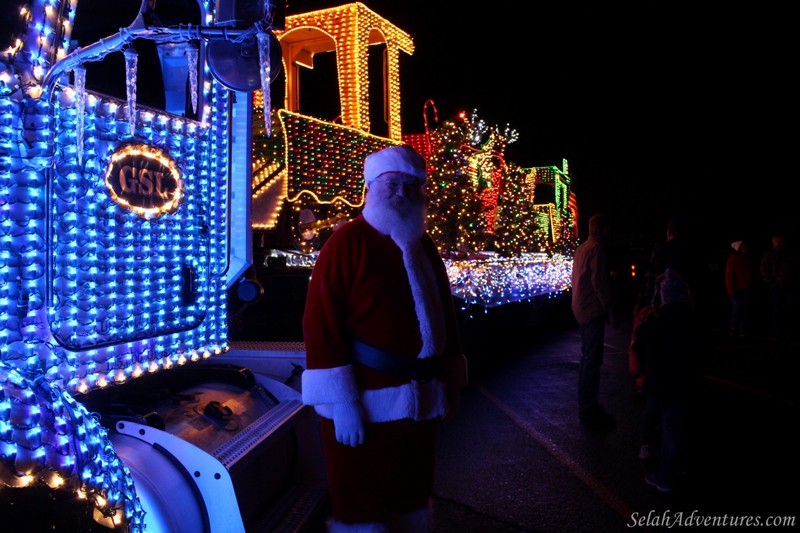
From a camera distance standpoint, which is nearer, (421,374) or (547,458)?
(421,374)

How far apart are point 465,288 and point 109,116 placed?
25.4ft

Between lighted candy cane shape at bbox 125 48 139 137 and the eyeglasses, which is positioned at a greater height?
lighted candy cane shape at bbox 125 48 139 137

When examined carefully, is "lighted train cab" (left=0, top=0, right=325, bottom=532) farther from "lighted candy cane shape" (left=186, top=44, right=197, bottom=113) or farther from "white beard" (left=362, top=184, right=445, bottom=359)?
"white beard" (left=362, top=184, right=445, bottom=359)

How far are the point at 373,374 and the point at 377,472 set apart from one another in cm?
42

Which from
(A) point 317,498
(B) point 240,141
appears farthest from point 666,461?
(B) point 240,141

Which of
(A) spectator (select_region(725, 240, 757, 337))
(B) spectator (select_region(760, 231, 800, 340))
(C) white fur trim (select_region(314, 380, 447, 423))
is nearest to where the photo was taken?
(C) white fur trim (select_region(314, 380, 447, 423))

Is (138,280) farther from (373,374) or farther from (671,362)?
(671,362)

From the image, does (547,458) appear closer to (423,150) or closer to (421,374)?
(421,374)

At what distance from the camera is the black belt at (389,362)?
264 cm

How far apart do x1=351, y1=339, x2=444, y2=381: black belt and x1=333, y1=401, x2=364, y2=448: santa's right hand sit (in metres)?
0.21

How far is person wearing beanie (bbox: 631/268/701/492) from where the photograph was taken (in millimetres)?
4152

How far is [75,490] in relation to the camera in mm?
1354

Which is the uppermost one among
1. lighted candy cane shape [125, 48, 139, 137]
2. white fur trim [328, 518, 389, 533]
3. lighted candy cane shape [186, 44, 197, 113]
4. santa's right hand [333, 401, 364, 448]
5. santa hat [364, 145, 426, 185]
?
lighted candy cane shape [186, 44, 197, 113]

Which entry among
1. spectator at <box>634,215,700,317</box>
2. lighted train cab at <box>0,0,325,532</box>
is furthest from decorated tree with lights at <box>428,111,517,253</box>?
lighted train cab at <box>0,0,325,532</box>
